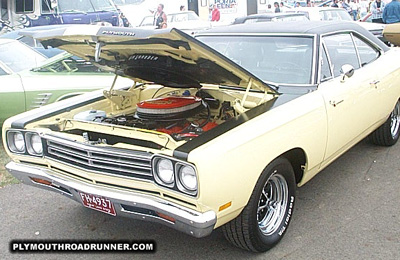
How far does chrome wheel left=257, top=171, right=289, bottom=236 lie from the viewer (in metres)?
3.24

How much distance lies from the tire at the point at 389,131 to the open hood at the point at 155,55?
2.25 m

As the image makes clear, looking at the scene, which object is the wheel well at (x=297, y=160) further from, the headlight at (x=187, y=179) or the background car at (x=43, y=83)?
the background car at (x=43, y=83)

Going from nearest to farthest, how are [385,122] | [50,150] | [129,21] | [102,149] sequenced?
[102,149]
[50,150]
[385,122]
[129,21]

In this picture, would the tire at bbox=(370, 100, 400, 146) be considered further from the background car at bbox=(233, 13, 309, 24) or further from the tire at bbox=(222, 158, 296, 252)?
the background car at bbox=(233, 13, 309, 24)

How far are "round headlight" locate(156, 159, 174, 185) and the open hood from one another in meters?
0.75

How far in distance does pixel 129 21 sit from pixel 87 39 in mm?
13807

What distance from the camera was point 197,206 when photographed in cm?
260

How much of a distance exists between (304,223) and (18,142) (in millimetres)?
2387

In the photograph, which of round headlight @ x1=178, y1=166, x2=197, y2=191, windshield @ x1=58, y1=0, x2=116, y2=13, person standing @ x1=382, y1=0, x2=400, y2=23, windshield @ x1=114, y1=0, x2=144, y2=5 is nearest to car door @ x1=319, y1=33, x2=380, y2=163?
round headlight @ x1=178, y1=166, x2=197, y2=191

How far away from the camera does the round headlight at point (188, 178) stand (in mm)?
2619

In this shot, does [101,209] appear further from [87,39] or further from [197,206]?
[87,39]

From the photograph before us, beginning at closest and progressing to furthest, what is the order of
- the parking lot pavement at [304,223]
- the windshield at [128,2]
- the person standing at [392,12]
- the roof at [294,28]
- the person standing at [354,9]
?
the parking lot pavement at [304,223] → the roof at [294,28] → the person standing at [392,12] → the windshield at [128,2] → the person standing at [354,9]

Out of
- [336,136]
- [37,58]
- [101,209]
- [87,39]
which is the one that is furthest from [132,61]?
[37,58]

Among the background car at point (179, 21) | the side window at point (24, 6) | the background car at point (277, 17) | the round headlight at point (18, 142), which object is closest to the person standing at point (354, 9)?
the background car at point (179, 21)
